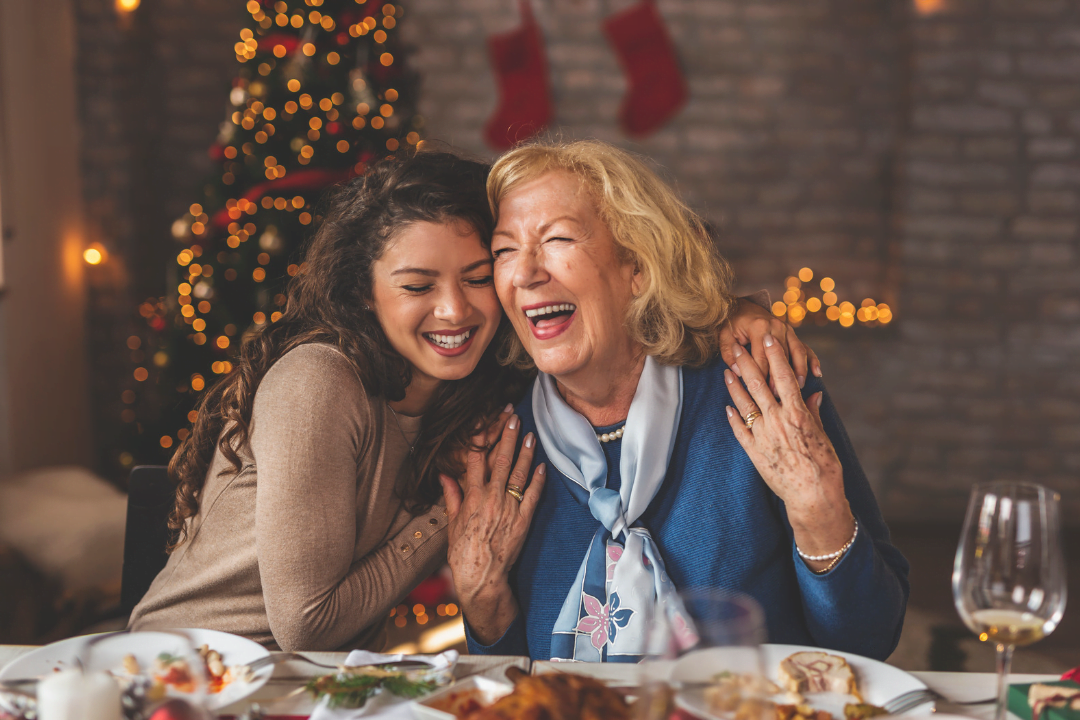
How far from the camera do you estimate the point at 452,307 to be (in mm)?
1500

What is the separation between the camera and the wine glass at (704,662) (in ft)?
2.01

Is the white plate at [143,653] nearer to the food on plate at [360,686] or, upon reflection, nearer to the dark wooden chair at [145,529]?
the food on plate at [360,686]

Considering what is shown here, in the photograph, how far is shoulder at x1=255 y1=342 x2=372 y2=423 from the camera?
1.39 metres

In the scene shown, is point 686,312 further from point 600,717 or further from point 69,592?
point 69,592

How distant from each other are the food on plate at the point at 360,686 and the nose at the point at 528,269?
0.74 meters

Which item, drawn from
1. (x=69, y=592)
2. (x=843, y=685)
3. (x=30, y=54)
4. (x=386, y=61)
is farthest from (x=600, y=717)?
(x=30, y=54)

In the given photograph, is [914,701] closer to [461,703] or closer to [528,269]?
[461,703]

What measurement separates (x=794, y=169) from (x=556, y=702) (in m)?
3.94

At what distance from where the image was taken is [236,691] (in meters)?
0.98

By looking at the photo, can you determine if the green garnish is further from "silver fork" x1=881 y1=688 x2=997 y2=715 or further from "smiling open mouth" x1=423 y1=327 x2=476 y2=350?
"smiling open mouth" x1=423 y1=327 x2=476 y2=350

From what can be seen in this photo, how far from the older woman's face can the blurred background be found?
9.15 feet

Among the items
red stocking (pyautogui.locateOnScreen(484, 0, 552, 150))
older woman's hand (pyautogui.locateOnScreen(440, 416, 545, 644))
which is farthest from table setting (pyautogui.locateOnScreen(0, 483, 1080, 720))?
red stocking (pyautogui.locateOnScreen(484, 0, 552, 150))

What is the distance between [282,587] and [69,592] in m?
1.72

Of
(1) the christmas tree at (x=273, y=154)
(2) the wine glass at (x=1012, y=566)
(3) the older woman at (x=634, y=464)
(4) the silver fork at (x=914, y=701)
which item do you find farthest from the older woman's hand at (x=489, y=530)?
(1) the christmas tree at (x=273, y=154)
